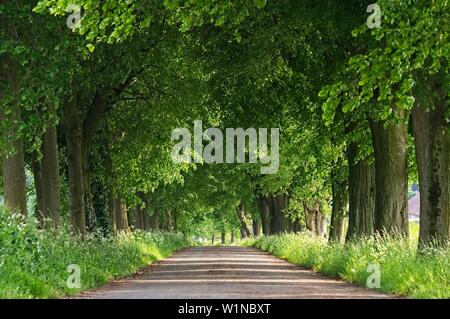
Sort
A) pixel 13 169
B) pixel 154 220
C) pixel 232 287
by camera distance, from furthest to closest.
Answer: pixel 154 220
pixel 13 169
pixel 232 287

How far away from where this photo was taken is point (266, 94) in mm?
27641

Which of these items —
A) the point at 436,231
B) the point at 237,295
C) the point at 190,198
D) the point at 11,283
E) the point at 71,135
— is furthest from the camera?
the point at 190,198

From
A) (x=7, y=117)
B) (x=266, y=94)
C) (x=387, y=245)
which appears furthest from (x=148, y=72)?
(x=387, y=245)

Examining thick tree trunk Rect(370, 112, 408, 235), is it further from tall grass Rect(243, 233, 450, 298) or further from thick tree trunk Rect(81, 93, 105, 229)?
thick tree trunk Rect(81, 93, 105, 229)

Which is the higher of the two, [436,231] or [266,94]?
[266,94]

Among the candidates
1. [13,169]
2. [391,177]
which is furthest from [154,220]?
[13,169]

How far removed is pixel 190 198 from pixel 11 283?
156 feet

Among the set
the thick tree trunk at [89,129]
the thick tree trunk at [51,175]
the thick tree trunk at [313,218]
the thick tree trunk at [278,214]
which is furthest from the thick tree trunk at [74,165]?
the thick tree trunk at [278,214]

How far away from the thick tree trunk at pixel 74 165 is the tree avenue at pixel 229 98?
4 cm

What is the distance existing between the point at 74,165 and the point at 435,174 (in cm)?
1109

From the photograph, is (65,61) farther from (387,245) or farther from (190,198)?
→ (190,198)

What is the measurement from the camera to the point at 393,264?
18.7 meters

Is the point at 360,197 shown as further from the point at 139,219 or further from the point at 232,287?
the point at 139,219

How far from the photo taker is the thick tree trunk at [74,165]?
84.1ft
